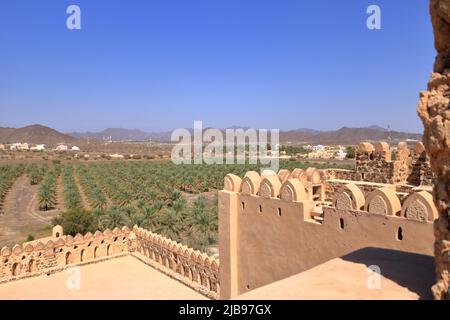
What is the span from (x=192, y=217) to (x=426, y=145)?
1727 centimetres

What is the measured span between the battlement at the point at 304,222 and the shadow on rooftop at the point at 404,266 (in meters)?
0.43

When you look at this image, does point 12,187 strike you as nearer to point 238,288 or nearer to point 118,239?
point 118,239

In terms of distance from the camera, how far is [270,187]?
25.6 ft

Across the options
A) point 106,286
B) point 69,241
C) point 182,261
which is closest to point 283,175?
point 182,261

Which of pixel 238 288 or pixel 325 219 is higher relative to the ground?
pixel 325 219

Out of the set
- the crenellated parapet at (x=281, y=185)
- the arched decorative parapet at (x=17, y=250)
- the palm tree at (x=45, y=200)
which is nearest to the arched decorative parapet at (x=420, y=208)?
the crenellated parapet at (x=281, y=185)

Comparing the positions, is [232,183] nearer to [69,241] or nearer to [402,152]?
[402,152]

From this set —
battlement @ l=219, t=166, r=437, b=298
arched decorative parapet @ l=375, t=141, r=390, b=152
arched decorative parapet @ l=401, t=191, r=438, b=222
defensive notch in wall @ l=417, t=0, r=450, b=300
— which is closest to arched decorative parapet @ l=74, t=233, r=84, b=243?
battlement @ l=219, t=166, r=437, b=298

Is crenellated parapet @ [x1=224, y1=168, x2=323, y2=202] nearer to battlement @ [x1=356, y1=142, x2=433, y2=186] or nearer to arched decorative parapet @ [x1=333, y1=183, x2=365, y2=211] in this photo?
arched decorative parapet @ [x1=333, y1=183, x2=365, y2=211]

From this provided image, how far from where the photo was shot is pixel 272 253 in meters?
7.75

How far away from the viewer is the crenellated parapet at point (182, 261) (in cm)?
1002

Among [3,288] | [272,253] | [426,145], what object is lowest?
[3,288]

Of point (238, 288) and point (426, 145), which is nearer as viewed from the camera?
point (426, 145)
